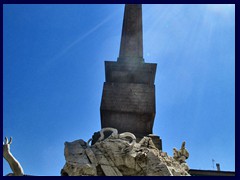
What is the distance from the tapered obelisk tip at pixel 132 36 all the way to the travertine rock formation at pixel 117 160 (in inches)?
159

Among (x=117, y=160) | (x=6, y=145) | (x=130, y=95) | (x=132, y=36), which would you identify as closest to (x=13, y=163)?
(x=6, y=145)

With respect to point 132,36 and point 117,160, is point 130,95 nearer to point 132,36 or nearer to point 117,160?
point 117,160

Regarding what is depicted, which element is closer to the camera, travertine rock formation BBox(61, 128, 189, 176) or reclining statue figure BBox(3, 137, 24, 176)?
travertine rock formation BBox(61, 128, 189, 176)

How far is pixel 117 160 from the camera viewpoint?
23.8ft

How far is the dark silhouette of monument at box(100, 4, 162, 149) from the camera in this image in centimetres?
899

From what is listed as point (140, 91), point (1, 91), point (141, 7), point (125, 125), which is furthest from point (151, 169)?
point (141, 7)

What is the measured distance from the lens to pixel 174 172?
22.7 feet

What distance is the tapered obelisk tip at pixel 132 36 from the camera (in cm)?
1081

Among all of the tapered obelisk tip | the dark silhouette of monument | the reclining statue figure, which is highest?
the tapered obelisk tip

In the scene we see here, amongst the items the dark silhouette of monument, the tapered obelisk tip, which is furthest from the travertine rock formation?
the tapered obelisk tip

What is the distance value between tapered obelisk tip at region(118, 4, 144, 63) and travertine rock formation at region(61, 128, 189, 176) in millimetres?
4029

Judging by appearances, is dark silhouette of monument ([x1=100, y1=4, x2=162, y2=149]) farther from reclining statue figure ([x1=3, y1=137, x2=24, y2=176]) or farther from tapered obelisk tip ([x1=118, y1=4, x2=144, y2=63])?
reclining statue figure ([x1=3, y1=137, x2=24, y2=176])

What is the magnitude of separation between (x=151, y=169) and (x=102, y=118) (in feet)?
9.00

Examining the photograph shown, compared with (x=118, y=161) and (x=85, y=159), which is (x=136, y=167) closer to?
(x=118, y=161)
